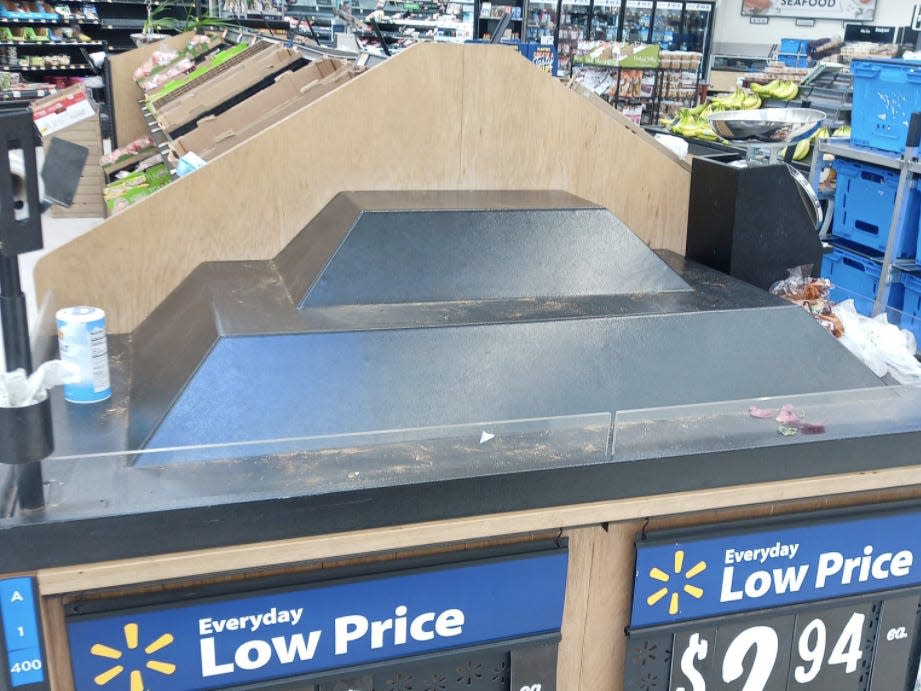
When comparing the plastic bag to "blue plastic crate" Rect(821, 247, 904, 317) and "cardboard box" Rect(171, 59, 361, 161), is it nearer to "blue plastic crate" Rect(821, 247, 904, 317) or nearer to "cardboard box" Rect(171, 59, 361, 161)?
"cardboard box" Rect(171, 59, 361, 161)

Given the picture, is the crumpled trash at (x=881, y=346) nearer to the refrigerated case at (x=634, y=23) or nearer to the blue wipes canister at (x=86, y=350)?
the blue wipes canister at (x=86, y=350)

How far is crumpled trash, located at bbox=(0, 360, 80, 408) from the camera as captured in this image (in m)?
1.07

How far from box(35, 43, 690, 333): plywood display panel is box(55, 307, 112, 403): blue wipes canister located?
0.38 meters

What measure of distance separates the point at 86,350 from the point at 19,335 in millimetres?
348

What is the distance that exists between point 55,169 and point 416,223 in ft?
2.25

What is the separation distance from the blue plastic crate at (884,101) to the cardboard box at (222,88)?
315cm

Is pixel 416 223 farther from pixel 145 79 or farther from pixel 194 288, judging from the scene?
pixel 145 79

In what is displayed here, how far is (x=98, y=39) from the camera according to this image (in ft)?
35.8

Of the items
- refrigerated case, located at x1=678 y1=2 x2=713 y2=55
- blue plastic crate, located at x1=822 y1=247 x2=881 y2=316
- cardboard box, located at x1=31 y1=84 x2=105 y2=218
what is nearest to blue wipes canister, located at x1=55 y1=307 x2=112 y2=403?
cardboard box, located at x1=31 y1=84 x2=105 y2=218

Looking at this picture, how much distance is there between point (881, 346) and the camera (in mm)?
1855

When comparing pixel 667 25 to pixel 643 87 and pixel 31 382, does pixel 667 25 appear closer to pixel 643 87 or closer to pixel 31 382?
pixel 643 87

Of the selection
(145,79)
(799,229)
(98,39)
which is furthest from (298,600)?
(98,39)

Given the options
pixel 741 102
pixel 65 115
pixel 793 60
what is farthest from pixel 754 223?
pixel 793 60

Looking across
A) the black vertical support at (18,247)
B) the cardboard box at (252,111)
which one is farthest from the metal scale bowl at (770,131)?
the black vertical support at (18,247)
